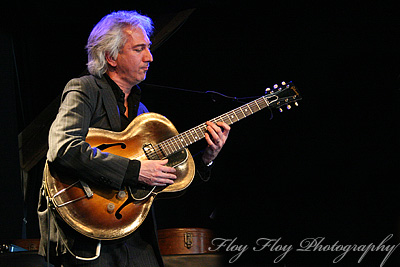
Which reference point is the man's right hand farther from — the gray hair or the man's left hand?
the gray hair

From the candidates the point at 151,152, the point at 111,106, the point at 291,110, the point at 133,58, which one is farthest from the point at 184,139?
the point at 291,110

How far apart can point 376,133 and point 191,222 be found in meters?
2.30

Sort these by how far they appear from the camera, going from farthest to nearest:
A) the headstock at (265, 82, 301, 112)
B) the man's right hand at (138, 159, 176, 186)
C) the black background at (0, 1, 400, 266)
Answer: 1. the black background at (0, 1, 400, 266)
2. the headstock at (265, 82, 301, 112)
3. the man's right hand at (138, 159, 176, 186)

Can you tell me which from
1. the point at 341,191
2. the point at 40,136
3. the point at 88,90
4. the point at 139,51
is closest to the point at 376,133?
the point at 341,191

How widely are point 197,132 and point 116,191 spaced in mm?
660

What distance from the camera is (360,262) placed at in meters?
3.59

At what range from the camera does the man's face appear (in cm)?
266

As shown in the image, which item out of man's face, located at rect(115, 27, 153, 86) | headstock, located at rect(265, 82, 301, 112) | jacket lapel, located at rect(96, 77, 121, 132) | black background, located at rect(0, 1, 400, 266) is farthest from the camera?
black background, located at rect(0, 1, 400, 266)

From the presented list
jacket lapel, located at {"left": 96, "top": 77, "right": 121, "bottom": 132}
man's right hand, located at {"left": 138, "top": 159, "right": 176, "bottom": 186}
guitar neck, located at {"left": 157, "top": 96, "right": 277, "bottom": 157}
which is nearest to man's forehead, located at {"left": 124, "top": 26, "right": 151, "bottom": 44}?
jacket lapel, located at {"left": 96, "top": 77, "right": 121, "bottom": 132}

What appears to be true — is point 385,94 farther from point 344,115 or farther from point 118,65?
point 118,65

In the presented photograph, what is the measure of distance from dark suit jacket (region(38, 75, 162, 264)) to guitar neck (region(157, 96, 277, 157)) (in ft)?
1.12

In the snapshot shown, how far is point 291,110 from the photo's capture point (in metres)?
4.35

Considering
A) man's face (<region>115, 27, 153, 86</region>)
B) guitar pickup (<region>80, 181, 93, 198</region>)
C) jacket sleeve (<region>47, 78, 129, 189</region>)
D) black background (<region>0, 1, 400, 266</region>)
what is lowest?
black background (<region>0, 1, 400, 266</region>)

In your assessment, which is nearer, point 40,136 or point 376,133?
point 376,133
